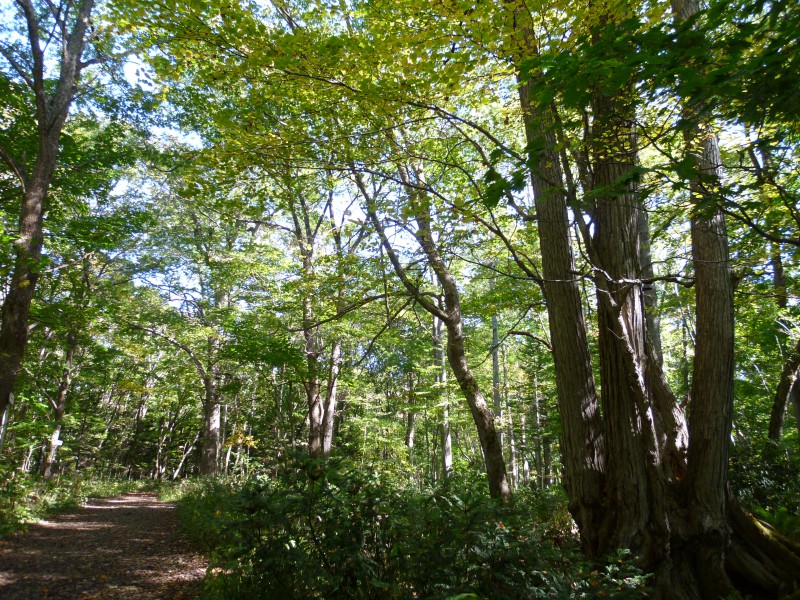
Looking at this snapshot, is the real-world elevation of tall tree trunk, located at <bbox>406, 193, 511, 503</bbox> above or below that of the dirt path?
above

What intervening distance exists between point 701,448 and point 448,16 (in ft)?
14.7

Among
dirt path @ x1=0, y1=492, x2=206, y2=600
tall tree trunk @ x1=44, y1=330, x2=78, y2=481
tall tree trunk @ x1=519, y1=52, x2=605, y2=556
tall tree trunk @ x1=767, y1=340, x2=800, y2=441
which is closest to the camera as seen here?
tall tree trunk @ x1=519, y1=52, x2=605, y2=556

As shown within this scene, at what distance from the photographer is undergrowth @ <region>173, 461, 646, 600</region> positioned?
281 cm

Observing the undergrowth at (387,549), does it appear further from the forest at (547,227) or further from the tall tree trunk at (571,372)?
the tall tree trunk at (571,372)

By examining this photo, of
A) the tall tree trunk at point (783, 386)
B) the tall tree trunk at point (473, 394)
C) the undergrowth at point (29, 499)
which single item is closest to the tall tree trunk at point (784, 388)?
the tall tree trunk at point (783, 386)

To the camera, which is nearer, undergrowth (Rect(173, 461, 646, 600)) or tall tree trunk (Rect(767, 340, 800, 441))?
undergrowth (Rect(173, 461, 646, 600))

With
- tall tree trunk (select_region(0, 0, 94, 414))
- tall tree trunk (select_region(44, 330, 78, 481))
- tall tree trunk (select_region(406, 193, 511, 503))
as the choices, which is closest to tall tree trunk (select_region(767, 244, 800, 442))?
tall tree trunk (select_region(406, 193, 511, 503))

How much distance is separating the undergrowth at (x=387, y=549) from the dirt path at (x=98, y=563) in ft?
6.35

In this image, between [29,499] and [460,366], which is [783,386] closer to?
[460,366]

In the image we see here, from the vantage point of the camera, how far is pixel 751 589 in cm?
396

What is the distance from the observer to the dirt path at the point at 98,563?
16.3 ft

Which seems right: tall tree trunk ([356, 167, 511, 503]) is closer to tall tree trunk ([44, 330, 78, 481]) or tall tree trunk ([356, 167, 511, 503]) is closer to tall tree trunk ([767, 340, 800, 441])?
tall tree trunk ([767, 340, 800, 441])

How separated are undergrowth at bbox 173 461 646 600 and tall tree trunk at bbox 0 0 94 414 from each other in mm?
4799

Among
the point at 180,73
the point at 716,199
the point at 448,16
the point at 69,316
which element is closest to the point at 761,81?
the point at 716,199
